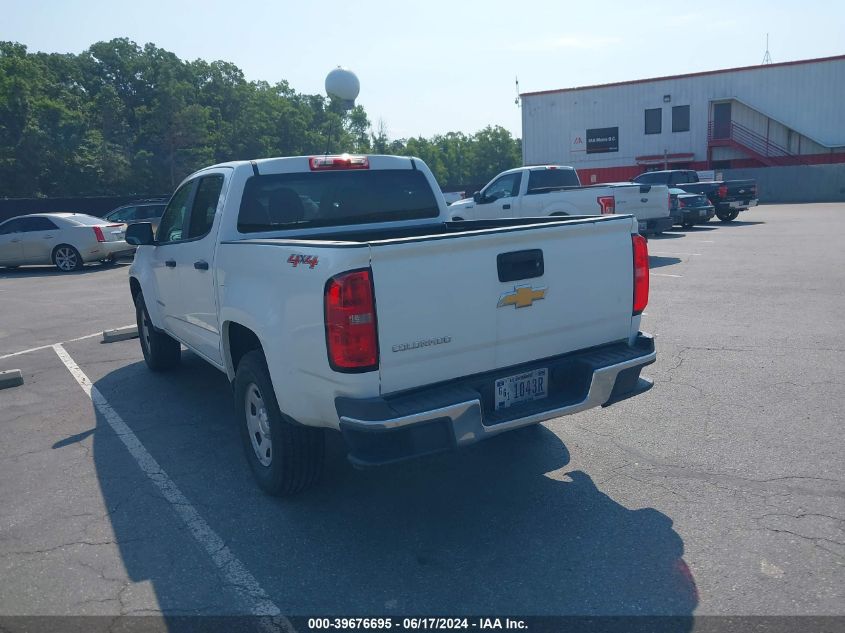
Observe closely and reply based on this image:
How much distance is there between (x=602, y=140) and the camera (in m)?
45.6

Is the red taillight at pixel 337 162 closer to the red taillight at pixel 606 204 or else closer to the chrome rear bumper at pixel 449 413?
the chrome rear bumper at pixel 449 413

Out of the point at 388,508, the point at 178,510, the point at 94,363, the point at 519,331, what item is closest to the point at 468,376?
the point at 519,331

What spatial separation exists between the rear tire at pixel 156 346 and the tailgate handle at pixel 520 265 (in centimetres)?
456

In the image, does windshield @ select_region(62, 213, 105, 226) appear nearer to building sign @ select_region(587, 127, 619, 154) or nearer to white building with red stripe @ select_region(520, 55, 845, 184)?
white building with red stripe @ select_region(520, 55, 845, 184)

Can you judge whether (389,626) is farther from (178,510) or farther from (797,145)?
(797,145)

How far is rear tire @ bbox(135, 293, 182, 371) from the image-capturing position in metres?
7.32

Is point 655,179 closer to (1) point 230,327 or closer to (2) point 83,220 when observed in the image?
(2) point 83,220

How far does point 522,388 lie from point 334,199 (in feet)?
7.36

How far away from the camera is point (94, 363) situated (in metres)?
8.22

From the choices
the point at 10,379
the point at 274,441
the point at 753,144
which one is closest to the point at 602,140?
the point at 753,144

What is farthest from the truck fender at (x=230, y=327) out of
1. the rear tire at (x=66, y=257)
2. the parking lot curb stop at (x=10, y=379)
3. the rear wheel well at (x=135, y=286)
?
the rear tire at (x=66, y=257)

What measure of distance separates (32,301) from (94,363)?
6621 millimetres

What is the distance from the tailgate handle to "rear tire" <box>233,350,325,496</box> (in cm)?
144

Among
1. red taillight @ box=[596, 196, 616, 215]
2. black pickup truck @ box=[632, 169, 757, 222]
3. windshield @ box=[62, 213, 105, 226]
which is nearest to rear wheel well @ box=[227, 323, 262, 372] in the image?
red taillight @ box=[596, 196, 616, 215]
